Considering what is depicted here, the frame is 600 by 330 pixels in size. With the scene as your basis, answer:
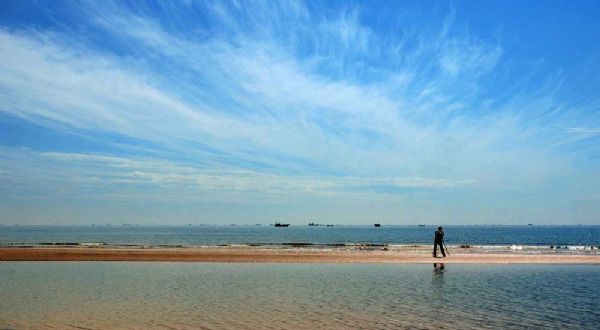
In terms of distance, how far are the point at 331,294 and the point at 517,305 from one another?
24.1 ft

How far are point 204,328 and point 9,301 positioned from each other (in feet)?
31.3

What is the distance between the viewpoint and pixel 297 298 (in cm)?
1975

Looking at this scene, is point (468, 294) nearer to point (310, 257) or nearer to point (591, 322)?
point (591, 322)

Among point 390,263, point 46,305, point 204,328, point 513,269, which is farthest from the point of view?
point 390,263

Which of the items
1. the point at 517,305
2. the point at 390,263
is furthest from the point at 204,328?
the point at 390,263

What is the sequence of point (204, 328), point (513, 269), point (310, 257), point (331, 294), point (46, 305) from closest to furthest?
point (204, 328) < point (46, 305) < point (331, 294) < point (513, 269) < point (310, 257)

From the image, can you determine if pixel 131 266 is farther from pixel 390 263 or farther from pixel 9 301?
pixel 390 263

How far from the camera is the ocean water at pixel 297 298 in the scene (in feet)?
49.9

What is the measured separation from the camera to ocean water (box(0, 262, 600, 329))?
15.2 meters

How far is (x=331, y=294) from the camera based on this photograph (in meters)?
21.0

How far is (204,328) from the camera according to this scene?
14.2 m

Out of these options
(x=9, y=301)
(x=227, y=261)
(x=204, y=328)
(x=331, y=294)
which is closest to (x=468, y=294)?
(x=331, y=294)

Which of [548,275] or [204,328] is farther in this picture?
[548,275]

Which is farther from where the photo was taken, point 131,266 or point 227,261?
point 227,261
